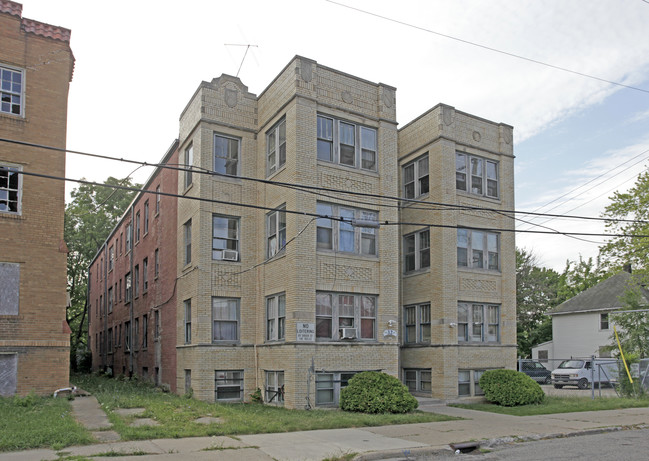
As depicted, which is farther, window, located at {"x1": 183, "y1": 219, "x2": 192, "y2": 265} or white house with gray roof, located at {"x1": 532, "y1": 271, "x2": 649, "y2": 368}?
white house with gray roof, located at {"x1": 532, "y1": 271, "x2": 649, "y2": 368}

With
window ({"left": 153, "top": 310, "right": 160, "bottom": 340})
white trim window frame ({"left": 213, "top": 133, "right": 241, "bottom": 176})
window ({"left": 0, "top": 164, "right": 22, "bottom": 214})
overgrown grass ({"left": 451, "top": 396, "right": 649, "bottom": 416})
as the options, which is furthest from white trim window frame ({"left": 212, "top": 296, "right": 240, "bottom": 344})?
overgrown grass ({"left": 451, "top": 396, "right": 649, "bottom": 416})

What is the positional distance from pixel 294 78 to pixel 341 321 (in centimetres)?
765

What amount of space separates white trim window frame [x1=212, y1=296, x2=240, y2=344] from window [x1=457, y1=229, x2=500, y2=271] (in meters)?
8.17

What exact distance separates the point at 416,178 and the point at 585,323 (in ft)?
80.5

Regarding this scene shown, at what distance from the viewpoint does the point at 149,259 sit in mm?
27094

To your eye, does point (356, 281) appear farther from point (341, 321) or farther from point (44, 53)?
point (44, 53)

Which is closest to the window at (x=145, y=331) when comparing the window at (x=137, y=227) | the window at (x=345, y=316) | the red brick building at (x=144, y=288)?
the red brick building at (x=144, y=288)

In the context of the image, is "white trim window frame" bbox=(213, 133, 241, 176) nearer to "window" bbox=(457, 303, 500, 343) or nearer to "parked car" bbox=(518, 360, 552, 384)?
"window" bbox=(457, 303, 500, 343)

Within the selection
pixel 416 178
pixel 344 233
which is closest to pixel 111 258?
pixel 416 178

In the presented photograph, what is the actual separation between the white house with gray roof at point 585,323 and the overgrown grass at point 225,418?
28165 millimetres

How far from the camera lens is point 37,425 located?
41.6 feet

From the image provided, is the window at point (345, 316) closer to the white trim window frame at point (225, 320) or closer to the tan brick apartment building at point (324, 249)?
the tan brick apartment building at point (324, 249)

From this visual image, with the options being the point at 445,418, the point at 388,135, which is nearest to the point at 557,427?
the point at 445,418

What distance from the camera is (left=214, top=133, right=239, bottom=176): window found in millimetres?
20812
